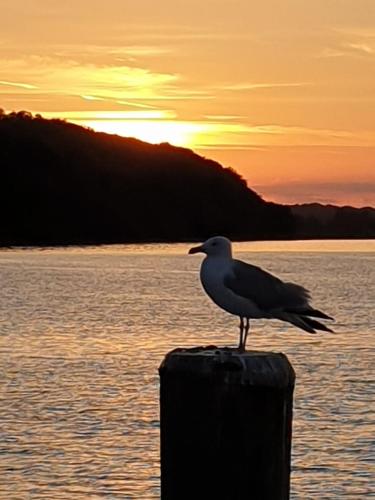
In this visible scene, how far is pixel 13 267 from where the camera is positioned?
116 m

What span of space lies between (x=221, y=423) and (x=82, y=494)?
37.6ft

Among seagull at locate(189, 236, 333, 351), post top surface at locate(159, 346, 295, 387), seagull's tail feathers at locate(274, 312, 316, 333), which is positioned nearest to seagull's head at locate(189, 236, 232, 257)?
seagull at locate(189, 236, 333, 351)

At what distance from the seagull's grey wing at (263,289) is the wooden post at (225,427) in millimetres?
1807

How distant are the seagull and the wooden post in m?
1.55

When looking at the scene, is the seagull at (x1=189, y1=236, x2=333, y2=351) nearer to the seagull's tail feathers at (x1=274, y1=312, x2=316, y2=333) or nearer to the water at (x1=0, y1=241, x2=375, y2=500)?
the seagull's tail feathers at (x1=274, y1=312, x2=316, y2=333)

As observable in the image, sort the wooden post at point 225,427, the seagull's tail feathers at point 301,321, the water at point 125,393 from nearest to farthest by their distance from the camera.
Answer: the wooden post at point 225,427, the seagull's tail feathers at point 301,321, the water at point 125,393

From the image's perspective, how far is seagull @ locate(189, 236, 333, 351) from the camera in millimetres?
6805

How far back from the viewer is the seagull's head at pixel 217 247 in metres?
6.89

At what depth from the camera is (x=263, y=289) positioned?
23.8 ft

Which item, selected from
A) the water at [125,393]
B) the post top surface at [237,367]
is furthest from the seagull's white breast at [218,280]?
the water at [125,393]

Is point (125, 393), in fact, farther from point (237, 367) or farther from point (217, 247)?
point (237, 367)

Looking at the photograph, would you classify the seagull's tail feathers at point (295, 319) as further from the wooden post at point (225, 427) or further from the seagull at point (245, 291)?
the wooden post at point (225, 427)

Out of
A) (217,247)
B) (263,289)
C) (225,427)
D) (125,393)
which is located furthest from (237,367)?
(125,393)

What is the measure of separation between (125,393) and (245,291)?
63.0 ft
